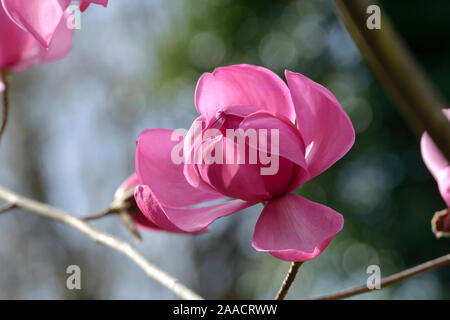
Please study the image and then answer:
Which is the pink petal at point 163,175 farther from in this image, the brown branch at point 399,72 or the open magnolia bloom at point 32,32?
the brown branch at point 399,72

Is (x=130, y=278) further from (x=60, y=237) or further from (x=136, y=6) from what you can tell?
(x=136, y=6)

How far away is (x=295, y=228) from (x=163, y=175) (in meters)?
0.08

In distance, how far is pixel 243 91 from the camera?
31cm

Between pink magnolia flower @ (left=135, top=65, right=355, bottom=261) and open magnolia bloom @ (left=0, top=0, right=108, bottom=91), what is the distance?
0.26ft

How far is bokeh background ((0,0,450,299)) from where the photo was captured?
2.70 metres

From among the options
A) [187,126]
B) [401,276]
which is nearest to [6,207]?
[401,276]

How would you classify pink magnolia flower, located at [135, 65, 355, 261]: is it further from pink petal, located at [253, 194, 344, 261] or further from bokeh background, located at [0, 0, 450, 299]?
bokeh background, located at [0, 0, 450, 299]

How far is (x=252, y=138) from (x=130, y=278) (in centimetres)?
301

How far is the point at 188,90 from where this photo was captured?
336 cm

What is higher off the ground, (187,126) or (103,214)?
(103,214)

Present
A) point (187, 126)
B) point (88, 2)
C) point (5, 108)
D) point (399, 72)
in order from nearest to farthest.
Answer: point (399, 72) < point (88, 2) < point (5, 108) < point (187, 126)

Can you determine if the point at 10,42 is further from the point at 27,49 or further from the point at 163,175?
the point at 163,175

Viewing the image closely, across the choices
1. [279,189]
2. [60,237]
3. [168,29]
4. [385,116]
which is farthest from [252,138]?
[168,29]

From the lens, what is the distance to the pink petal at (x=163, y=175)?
312 mm
